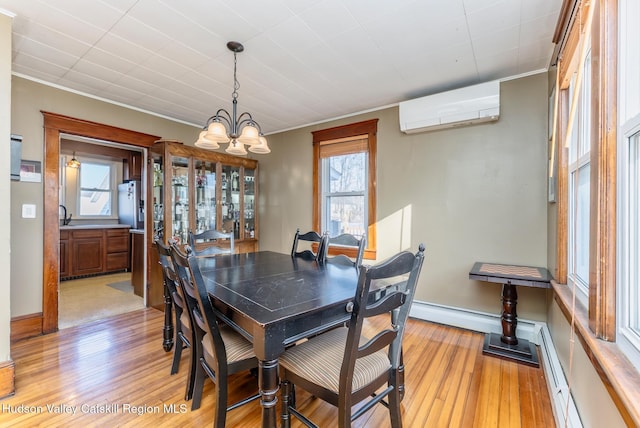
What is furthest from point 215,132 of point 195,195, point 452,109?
point 452,109

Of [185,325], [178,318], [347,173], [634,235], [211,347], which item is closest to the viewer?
[634,235]

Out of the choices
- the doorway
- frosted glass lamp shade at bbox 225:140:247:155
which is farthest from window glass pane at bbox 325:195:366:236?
the doorway

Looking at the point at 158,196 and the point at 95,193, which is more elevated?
the point at 95,193

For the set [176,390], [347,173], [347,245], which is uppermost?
[347,173]

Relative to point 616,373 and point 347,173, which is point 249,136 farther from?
point 616,373

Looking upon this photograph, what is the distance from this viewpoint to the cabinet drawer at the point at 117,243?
17.7 ft

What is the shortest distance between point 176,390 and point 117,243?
457 centimetres

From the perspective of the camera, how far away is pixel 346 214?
398cm

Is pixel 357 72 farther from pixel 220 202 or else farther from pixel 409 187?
pixel 220 202

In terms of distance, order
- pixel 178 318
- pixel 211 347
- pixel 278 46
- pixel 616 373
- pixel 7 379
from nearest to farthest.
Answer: pixel 616 373 < pixel 211 347 < pixel 7 379 < pixel 178 318 < pixel 278 46

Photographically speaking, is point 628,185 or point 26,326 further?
point 26,326

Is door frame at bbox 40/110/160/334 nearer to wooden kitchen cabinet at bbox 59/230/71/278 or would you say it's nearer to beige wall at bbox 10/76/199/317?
beige wall at bbox 10/76/199/317

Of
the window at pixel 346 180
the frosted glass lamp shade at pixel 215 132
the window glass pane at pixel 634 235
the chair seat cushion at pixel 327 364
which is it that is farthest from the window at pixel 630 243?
the window at pixel 346 180

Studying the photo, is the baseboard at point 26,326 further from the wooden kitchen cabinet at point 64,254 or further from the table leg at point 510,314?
the table leg at point 510,314
